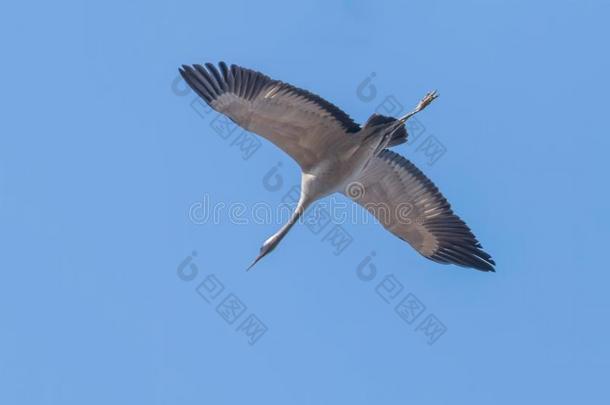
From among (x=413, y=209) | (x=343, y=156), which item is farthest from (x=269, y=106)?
(x=413, y=209)

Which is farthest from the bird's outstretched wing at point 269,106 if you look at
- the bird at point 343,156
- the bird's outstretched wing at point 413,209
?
the bird's outstretched wing at point 413,209

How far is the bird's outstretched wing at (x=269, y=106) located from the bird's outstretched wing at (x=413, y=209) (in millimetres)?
1669

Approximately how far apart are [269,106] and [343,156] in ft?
5.60

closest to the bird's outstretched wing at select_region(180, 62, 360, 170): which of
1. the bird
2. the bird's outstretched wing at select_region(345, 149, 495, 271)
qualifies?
the bird

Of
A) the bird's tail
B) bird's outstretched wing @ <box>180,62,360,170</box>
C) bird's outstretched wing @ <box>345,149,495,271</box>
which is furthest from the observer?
bird's outstretched wing @ <box>345,149,495,271</box>

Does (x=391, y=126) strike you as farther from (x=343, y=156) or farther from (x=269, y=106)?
(x=269, y=106)

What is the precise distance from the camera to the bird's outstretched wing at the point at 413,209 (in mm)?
22594

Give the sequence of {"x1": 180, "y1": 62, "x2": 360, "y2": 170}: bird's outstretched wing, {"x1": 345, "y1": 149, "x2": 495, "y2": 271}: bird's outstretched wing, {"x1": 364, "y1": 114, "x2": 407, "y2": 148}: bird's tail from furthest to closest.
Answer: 1. {"x1": 345, "y1": 149, "x2": 495, "y2": 271}: bird's outstretched wing
2. {"x1": 364, "y1": 114, "x2": 407, "y2": 148}: bird's tail
3. {"x1": 180, "y1": 62, "x2": 360, "y2": 170}: bird's outstretched wing

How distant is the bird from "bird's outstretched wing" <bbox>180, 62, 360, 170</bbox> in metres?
0.02

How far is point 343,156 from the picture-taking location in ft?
70.2

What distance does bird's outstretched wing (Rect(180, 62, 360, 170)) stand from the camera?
20391 mm

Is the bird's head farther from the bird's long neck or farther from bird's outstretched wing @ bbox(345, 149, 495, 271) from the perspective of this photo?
bird's outstretched wing @ bbox(345, 149, 495, 271)

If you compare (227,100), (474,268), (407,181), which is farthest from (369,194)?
(227,100)

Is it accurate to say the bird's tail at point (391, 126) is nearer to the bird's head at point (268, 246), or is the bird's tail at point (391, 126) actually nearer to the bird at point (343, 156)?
the bird at point (343, 156)
